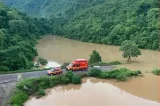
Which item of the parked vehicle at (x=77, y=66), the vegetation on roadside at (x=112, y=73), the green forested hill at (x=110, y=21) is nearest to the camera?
the vegetation on roadside at (x=112, y=73)

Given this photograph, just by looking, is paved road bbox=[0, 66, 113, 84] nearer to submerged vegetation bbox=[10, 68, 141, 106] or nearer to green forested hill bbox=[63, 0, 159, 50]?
submerged vegetation bbox=[10, 68, 141, 106]

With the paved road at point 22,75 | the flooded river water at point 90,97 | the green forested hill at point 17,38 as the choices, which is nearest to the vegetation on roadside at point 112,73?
the flooded river water at point 90,97

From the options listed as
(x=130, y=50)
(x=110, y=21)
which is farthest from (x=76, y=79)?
(x=110, y=21)

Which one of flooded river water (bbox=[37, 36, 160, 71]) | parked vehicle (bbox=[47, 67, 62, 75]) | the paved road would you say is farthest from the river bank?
flooded river water (bbox=[37, 36, 160, 71])

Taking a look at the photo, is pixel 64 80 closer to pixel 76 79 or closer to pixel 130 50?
pixel 76 79

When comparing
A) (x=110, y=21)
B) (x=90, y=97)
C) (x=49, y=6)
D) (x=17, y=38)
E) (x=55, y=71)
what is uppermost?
(x=49, y=6)

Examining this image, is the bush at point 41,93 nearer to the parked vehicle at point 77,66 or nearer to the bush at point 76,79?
the bush at point 76,79
